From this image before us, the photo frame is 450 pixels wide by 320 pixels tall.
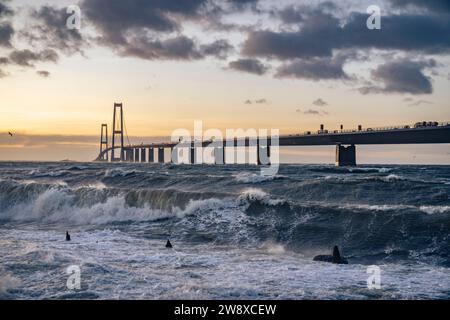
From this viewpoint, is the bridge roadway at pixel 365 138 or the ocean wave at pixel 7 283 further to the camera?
the bridge roadway at pixel 365 138

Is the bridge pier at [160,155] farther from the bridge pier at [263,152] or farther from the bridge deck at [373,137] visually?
the bridge pier at [263,152]

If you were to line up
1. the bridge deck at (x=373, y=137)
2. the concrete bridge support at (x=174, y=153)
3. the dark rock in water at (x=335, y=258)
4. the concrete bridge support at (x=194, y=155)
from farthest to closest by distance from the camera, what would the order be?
the concrete bridge support at (x=174, y=153)
the concrete bridge support at (x=194, y=155)
the bridge deck at (x=373, y=137)
the dark rock in water at (x=335, y=258)

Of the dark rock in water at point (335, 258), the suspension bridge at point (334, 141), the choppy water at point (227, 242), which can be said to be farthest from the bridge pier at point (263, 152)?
the dark rock in water at point (335, 258)

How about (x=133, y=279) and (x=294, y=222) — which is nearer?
(x=133, y=279)

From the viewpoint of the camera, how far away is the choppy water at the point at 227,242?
11.1 m

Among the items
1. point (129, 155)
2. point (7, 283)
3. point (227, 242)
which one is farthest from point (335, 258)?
point (129, 155)

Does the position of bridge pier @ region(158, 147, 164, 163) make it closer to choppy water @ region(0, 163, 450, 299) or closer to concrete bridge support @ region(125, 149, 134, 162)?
concrete bridge support @ region(125, 149, 134, 162)

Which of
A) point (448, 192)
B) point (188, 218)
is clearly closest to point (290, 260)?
point (188, 218)

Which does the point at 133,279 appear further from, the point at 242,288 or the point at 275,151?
the point at 275,151

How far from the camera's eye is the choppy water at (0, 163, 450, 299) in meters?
11.1

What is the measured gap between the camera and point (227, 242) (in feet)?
62.0

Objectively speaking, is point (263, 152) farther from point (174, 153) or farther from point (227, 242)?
point (227, 242)
